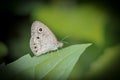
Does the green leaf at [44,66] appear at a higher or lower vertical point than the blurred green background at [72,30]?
lower

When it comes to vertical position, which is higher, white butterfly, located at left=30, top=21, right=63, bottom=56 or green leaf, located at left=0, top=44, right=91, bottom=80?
white butterfly, located at left=30, top=21, right=63, bottom=56

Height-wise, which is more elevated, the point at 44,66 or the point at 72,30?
the point at 72,30

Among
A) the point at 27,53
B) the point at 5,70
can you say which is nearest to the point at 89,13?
the point at 27,53

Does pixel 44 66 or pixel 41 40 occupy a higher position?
pixel 41 40
